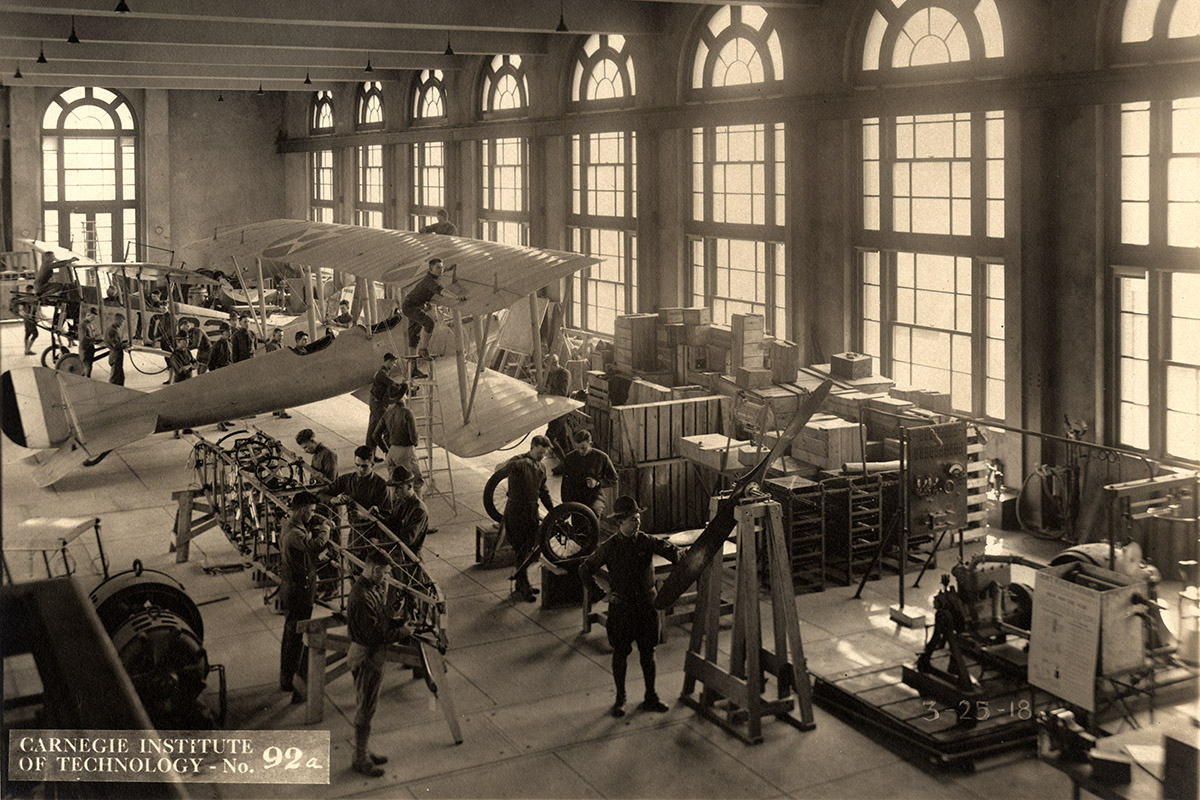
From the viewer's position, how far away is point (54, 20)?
2314cm

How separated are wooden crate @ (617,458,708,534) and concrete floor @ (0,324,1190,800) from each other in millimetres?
2140

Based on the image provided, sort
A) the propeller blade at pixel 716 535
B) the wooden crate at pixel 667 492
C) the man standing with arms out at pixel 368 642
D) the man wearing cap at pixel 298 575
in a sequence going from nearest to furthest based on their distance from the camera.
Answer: the man standing with arms out at pixel 368 642 → the propeller blade at pixel 716 535 → the man wearing cap at pixel 298 575 → the wooden crate at pixel 667 492

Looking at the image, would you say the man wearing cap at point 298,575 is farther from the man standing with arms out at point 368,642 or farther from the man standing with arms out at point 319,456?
the man standing with arms out at point 319,456

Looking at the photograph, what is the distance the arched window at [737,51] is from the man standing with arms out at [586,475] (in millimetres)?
9473

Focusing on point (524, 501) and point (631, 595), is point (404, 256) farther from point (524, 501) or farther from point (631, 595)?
point (631, 595)

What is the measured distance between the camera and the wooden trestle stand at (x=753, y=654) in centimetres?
925

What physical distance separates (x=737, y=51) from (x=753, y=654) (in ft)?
44.9

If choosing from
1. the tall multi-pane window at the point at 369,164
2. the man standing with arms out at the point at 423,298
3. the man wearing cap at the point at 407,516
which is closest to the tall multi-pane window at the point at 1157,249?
the man standing with arms out at the point at 423,298

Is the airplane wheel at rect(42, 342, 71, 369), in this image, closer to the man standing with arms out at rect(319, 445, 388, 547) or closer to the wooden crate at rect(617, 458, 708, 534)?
the wooden crate at rect(617, 458, 708, 534)

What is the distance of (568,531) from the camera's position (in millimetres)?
11969

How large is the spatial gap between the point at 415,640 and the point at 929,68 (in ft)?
37.7

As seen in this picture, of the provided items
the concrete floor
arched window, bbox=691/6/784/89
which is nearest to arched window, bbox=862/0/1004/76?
arched window, bbox=691/6/784/89

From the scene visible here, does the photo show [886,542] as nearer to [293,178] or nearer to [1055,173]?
[1055,173]

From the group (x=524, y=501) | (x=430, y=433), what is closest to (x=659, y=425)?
(x=524, y=501)
